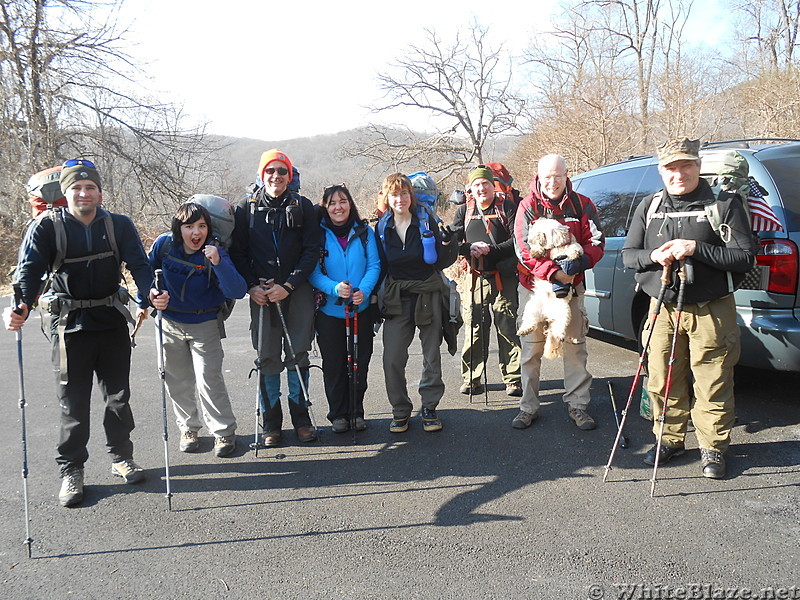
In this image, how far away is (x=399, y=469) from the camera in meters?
3.87

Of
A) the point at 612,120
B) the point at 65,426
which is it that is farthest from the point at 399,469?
the point at 612,120

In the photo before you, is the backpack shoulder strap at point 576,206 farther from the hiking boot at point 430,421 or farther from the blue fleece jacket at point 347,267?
the hiking boot at point 430,421

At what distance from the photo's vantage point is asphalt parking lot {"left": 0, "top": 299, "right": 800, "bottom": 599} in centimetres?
270

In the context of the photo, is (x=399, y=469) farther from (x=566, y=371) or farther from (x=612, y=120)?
(x=612, y=120)

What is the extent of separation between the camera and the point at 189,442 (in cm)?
429

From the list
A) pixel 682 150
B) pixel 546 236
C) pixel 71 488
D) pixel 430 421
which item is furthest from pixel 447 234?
pixel 71 488

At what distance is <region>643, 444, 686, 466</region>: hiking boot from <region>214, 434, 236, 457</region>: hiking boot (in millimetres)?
2926

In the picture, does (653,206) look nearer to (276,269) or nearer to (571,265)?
(571,265)

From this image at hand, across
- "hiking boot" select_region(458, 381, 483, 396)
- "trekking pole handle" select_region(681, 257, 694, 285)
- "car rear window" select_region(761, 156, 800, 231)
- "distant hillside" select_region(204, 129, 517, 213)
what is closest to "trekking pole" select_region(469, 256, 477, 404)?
"hiking boot" select_region(458, 381, 483, 396)

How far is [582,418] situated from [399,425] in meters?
1.42

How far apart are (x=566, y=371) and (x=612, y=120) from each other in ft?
41.3

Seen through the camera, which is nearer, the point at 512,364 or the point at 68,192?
the point at 68,192

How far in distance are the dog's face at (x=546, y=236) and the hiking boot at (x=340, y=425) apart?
196 cm

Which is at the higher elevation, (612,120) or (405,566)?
(612,120)
